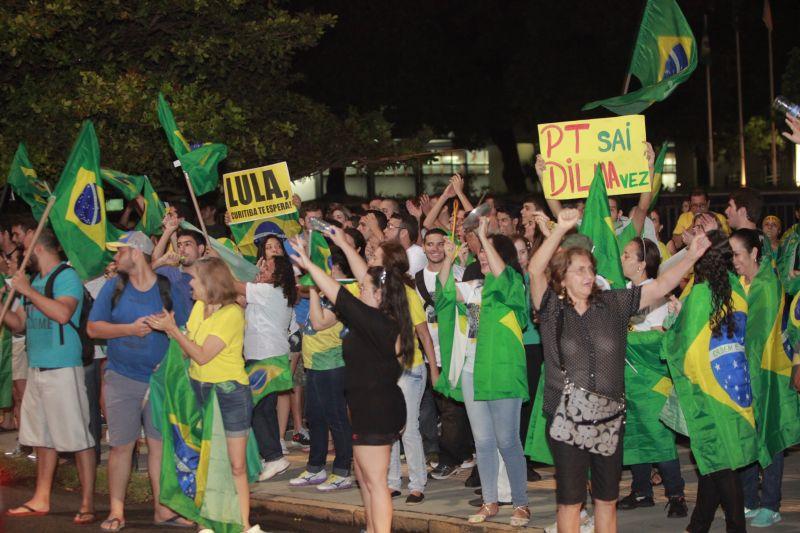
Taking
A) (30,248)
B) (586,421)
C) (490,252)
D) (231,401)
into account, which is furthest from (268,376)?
(586,421)

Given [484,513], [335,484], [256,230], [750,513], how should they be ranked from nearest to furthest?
1. [750,513]
2. [484,513]
3. [335,484]
4. [256,230]

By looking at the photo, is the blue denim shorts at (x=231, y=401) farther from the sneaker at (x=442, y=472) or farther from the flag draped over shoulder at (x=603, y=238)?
the flag draped over shoulder at (x=603, y=238)

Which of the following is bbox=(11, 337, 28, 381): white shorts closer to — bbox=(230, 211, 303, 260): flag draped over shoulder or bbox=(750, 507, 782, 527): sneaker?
bbox=(230, 211, 303, 260): flag draped over shoulder

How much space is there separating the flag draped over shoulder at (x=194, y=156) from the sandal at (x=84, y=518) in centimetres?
352

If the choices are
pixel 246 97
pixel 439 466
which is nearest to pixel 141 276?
pixel 439 466

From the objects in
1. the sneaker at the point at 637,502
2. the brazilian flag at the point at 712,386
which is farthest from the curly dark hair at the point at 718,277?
the sneaker at the point at 637,502

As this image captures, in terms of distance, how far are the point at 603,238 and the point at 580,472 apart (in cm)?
186

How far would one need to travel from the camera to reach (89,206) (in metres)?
9.77

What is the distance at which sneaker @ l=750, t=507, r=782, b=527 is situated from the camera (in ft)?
26.3

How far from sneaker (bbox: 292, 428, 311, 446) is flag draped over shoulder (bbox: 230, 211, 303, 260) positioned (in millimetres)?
1826

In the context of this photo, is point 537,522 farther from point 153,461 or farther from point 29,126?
point 29,126

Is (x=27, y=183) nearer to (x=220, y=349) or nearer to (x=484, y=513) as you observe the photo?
(x=220, y=349)

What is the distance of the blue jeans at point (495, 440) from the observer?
838 centimetres

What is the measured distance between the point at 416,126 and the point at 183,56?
17.8 meters
